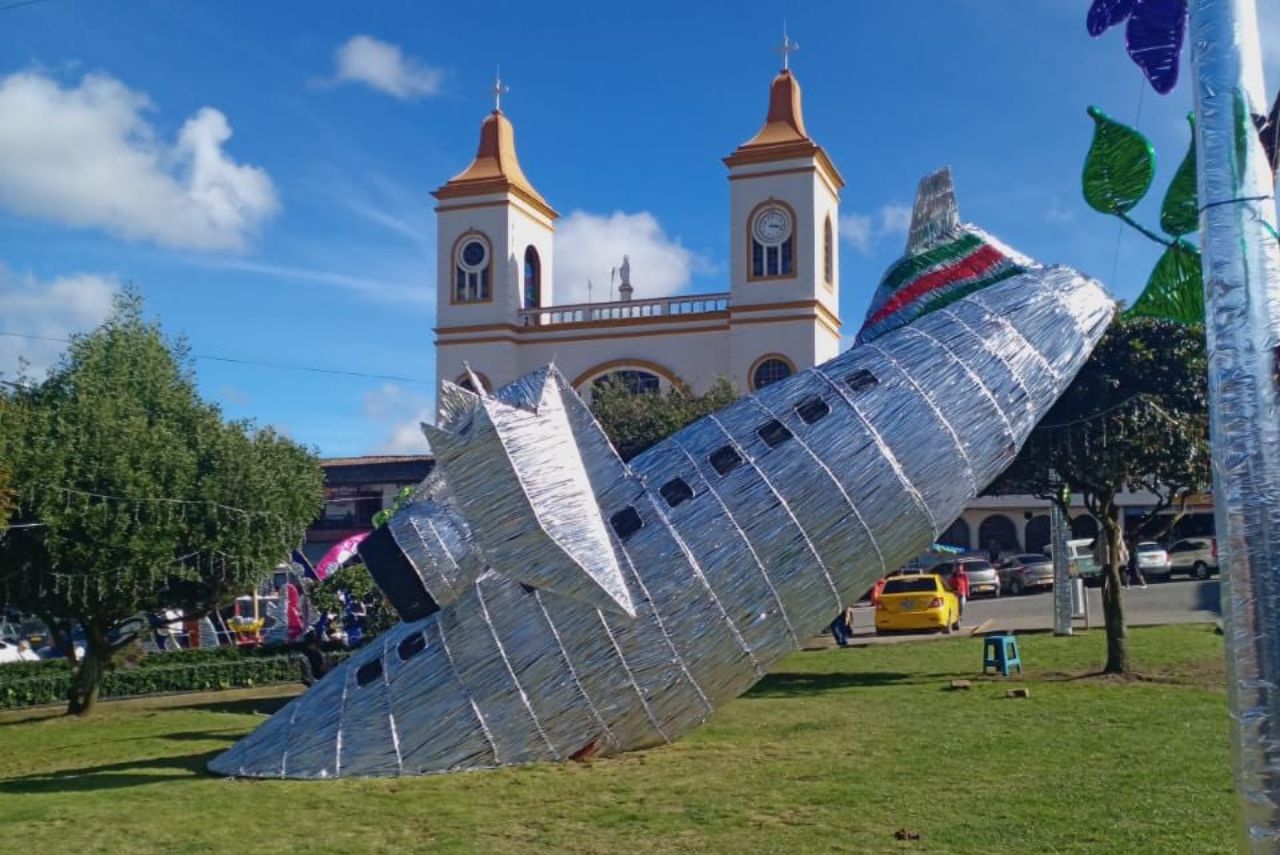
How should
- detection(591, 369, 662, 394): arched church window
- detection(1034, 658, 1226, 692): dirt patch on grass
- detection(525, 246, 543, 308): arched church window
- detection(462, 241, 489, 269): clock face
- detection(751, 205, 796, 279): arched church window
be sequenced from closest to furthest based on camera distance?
detection(1034, 658, 1226, 692): dirt patch on grass, detection(751, 205, 796, 279): arched church window, detection(591, 369, 662, 394): arched church window, detection(462, 241, 489, 269): clock face, detection(525, 246, 543, 308): arched church window

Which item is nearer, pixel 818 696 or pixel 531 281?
pixel 818 696

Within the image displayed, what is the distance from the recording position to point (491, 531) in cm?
997

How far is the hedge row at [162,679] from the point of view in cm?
2214

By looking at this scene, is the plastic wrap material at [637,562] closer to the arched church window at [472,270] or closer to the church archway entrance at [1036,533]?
the arched church window at [472,270]

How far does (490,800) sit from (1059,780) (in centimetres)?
488

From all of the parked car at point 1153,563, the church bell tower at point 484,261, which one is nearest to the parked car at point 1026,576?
the parked car at point 1153,563

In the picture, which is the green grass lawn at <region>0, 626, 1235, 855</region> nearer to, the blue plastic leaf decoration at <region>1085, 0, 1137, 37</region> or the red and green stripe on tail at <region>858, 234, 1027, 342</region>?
the red and green stripe on tail at <region>858, 234, 1027, 342</region>

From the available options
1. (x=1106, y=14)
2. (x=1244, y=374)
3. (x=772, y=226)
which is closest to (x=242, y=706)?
(x=1106, y=14)

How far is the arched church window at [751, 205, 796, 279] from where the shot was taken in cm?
→ 4406

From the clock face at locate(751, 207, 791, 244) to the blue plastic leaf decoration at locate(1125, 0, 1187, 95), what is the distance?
3765cm

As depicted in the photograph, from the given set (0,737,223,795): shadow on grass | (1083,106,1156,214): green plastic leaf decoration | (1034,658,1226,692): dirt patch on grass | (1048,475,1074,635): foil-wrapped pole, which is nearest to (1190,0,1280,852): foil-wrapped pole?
(1083,106,1156,214): green plastic leaf decoration

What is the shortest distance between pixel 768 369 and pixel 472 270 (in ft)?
43.7

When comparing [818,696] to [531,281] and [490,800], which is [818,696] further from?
[531,281]

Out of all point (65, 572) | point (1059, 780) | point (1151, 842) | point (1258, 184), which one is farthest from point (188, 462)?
point (1258, 184)
